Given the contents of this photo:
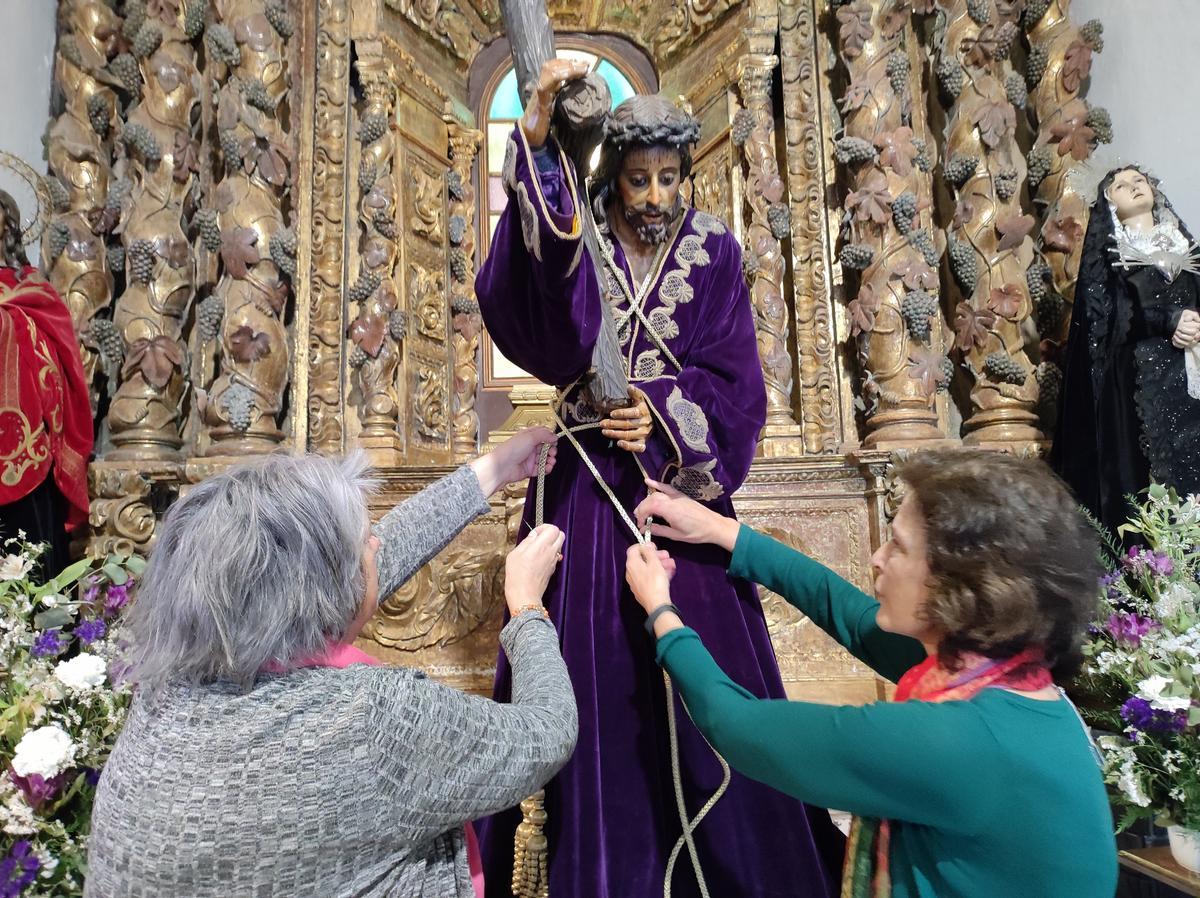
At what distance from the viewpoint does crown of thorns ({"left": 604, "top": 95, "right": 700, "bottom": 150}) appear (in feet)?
5.39

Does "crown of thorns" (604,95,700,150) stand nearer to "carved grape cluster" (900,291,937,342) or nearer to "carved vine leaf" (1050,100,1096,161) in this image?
"carved grape cluster" (900,291,937,342)

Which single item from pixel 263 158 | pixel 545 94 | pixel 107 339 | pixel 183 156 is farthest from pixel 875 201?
pixel 107 339

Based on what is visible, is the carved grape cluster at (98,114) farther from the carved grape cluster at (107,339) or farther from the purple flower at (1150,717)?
the purple flower at (1150,717)

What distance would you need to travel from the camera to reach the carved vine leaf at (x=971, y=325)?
3572 millimetres

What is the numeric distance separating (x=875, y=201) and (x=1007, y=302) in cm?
75

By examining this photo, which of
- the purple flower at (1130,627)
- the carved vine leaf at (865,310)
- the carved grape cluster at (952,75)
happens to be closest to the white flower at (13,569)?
the purple flower at (1130,627)

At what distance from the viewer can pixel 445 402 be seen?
4.00 m

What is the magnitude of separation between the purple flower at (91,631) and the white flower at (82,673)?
7.4 inches

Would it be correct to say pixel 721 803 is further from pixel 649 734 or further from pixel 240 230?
pixel 240 230

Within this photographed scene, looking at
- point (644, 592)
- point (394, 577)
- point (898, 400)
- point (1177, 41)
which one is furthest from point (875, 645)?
point (1177, 41)

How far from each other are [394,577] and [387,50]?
332 cm

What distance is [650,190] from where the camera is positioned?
1715 mm

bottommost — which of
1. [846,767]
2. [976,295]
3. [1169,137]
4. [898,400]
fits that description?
[846,767]

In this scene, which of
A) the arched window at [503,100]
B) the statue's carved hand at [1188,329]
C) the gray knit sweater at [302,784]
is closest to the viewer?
the gray knit sweater at [302,784]
